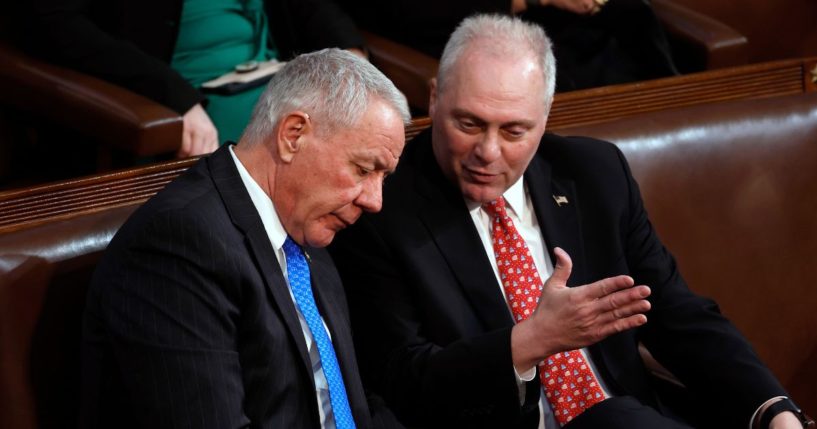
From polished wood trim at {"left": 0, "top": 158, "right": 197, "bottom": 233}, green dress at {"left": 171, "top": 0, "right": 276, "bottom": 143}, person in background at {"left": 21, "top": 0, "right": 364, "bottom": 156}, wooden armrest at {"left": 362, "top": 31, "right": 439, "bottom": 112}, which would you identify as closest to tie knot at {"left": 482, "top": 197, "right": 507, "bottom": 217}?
polished wood trim at {"left": 0, "top": 158, "right": 197, "bottom": 233}

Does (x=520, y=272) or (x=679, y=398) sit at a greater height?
(x=520, y=272)

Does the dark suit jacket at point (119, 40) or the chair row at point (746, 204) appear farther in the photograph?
the dark suit jacket at point (119, 40)

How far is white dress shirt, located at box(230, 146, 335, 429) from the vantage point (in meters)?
1.50

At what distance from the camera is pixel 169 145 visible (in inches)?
84.8

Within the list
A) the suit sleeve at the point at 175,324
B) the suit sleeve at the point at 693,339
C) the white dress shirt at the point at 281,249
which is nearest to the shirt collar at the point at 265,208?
the white dress shirt at the point at 281,249

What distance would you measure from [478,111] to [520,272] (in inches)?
10.0

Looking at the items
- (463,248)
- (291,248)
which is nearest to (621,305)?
(463,248)

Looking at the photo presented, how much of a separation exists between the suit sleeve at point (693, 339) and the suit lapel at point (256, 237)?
65cm

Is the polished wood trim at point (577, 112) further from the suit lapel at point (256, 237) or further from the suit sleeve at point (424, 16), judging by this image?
the suit sleeve at point (424, 16)

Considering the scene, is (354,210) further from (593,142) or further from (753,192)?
(753,192)

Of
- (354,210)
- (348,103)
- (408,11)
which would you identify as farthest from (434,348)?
(408,11)

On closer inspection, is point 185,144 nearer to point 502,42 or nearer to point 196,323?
point 502,42

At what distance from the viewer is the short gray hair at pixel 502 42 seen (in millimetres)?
1770

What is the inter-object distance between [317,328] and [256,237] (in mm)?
174
